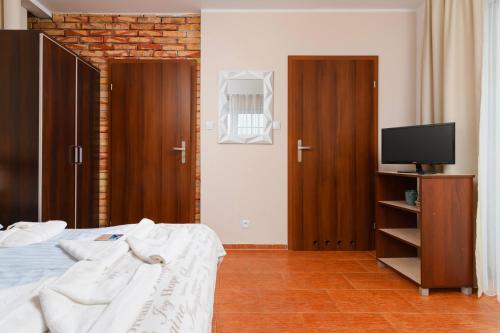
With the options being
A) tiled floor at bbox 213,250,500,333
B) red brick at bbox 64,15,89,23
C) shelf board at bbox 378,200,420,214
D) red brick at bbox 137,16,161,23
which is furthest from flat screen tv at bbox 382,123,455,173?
red brick at bbox 64,15,89,23

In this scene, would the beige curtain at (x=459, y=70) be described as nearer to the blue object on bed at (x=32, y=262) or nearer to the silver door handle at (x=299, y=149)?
the silver door handle at (x=299, y=149)

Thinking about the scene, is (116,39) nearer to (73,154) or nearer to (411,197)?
(73,154)

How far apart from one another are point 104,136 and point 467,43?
3523mm

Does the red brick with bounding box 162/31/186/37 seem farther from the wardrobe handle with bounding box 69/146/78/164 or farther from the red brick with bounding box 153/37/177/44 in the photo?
the wardrobe handle with bounding box 69/146/78/164

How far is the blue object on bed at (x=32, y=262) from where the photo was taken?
43.0 inches

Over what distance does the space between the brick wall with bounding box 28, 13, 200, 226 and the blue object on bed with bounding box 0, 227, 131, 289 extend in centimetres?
239

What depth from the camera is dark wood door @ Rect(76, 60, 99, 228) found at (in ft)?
A: 10.8

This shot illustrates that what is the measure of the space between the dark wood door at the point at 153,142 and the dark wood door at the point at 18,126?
117cm

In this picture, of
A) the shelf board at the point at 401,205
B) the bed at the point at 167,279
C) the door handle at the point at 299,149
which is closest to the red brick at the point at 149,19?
the door handle at the point at 299,149

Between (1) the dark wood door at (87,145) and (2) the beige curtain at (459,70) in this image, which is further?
(1) the dark wood door at (87,145)

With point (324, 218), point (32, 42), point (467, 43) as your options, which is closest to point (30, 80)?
point (32, 42)

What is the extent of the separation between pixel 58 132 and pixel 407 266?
123 inches

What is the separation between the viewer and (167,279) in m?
1.06

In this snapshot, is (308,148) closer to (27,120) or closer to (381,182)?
(381,182)
